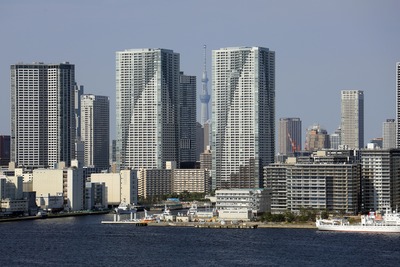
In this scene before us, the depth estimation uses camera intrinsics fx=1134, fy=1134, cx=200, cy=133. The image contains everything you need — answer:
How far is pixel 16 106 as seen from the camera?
15050 centimetres

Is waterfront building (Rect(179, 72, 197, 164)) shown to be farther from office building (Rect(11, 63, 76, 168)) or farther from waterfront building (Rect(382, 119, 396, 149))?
waterfront building (Rect(382, 119, 396, 149))

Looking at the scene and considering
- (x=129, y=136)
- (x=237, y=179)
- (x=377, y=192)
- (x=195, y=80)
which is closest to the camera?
(x=377, y=192)

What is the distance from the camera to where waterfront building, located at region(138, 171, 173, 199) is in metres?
138

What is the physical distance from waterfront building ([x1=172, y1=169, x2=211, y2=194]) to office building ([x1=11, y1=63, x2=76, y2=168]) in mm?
15229

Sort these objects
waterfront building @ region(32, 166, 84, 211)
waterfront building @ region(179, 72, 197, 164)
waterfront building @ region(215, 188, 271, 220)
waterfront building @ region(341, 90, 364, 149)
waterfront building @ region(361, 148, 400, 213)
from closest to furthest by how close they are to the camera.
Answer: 1. waterfront building @ region(215, 188, 271, 220)
2. waterfront building @ region(361, 148, 400, 213)
3. waterfront building @ region(32, 166, 84, 211)
4. waterfront building @ region(179, 72, 197, 164)
5. waterfront building @ region(341, 90, 364, 149)

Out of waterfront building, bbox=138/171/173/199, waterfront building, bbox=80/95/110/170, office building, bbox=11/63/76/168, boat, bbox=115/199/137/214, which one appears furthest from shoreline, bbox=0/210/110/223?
waterfront building, bbox=80/95/110/170

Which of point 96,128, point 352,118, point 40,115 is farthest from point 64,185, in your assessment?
point 352,118

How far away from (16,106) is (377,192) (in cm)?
6841

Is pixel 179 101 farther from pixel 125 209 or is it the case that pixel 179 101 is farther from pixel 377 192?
pixel 377 192

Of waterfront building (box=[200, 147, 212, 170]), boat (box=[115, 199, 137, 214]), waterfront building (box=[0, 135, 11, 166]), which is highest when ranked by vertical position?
waterfront building (box=[0, 135, 11, 166])

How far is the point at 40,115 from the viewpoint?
149375mm

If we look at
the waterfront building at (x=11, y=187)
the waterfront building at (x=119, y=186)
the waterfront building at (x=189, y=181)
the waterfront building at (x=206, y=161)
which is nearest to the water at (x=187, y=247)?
the waterfront building at (x=11, y=187)

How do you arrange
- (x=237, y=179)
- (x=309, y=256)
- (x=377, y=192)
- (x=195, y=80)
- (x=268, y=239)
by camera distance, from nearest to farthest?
(x=309, y=256)
(x=268, y=239)
(x=377, y=192)
(x=237, y=179)
(x=195, y=80)

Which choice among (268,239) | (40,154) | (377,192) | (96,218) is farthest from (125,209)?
(40,154)
